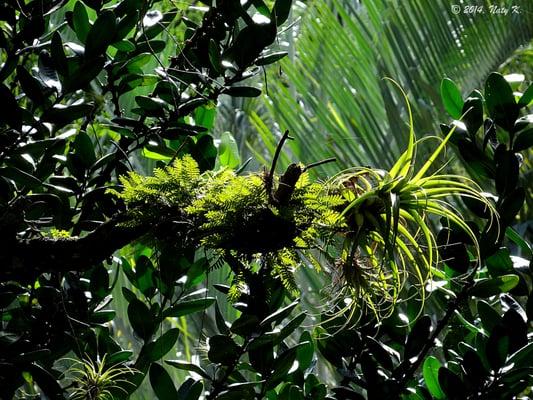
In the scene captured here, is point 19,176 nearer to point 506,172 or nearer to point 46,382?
point 46,382

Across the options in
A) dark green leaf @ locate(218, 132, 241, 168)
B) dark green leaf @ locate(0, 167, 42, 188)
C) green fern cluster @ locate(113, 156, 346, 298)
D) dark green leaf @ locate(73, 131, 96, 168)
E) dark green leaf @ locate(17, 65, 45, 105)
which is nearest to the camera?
green fern cluster @ locate(113, 156, 346, 298)

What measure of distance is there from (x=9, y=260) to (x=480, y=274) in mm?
900

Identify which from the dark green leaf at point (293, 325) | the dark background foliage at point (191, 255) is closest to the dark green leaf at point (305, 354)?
the dark background foliage at point (191, 255)

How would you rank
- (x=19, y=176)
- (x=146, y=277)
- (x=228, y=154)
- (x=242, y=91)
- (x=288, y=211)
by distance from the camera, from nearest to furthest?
(x=288, y=211), (x=19, y=176), (x=242, y=91), (x=146, y=277), (x=228, y=154)

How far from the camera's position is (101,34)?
4.42 ft

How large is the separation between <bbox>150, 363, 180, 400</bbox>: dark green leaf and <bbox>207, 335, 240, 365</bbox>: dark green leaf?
→ 0.32 feet

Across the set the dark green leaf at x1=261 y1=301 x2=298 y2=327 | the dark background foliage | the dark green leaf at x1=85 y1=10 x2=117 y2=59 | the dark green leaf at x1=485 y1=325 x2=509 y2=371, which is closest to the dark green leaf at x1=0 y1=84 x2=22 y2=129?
the dark background foliage

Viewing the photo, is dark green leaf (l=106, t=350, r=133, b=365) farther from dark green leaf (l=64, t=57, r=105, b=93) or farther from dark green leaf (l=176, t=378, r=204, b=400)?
dark green leaf (l=64, t=57, r=105, b=93)

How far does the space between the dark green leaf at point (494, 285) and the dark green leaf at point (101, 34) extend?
0.75 m

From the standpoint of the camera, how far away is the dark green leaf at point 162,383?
144 cm

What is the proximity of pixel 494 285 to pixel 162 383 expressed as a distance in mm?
600

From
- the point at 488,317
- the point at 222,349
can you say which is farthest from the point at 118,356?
the point at 488,317

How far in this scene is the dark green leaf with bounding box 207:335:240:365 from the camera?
4.53 feet

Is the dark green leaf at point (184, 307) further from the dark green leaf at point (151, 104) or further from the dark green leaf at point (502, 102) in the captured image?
the dark green leaf at point (502, 102)
